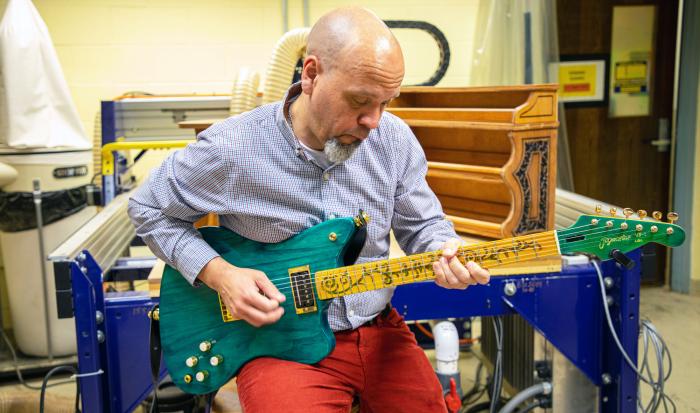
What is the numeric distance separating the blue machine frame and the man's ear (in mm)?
643

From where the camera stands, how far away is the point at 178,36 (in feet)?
12.6

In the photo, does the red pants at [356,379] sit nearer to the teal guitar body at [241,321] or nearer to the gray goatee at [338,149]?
the teal guitar body at [241,321]

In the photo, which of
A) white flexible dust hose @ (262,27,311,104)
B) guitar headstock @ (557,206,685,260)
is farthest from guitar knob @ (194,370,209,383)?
white flexible dust hose @ (262,27,311,104)

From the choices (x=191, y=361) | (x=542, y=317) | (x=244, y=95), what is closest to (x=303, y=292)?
(x=191, y=361)

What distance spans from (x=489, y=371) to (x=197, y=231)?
6.45 feet

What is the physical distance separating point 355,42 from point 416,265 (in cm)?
44

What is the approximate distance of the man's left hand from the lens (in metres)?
1.25

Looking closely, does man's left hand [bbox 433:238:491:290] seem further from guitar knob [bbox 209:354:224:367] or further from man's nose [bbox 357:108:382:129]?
guitar knob [bbox 209:354:224:367]

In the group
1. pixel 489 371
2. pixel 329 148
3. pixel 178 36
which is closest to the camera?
pixel 329 148

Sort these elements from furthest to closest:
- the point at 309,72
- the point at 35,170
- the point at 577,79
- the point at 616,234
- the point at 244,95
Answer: the point at 577,79 < the point at 35,170 < the point at 244,95 < the point at 309,72 < the point at 616,234

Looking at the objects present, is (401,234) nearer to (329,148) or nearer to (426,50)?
(329,148)

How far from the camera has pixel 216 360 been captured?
1.38 m

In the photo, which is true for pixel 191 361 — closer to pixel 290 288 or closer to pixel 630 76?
pixel 290 288

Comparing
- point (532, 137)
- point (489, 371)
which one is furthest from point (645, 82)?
point (532, 137)
